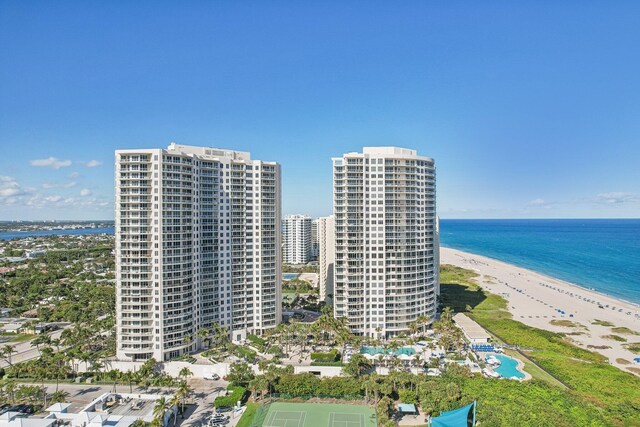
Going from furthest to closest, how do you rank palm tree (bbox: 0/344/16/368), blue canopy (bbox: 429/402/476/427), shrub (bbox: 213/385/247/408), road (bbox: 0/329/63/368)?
road (bbox: 0/329/63/368), palm tree (bbox: 0/344/16/368), shrub (bbox: 213/385/247/408), blue canopy (bbox: 429/402/476/427)

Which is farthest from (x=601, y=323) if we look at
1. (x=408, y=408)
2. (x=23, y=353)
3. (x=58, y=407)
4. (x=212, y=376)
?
(x=23, y=353)

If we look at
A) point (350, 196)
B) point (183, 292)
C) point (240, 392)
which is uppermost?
point (350, 196)

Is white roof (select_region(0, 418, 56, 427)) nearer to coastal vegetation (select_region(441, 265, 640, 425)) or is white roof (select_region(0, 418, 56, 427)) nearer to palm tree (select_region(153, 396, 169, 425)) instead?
palm tree (select_region(153, 396, 169, 425))

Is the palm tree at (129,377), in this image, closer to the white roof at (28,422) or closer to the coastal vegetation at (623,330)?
the white roof at (28,422)

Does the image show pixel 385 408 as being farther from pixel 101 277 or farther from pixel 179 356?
pixel 101 277

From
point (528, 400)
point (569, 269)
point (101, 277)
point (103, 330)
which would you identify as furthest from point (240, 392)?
point (569, 269)

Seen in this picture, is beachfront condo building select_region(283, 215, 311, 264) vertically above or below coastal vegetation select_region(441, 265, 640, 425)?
above

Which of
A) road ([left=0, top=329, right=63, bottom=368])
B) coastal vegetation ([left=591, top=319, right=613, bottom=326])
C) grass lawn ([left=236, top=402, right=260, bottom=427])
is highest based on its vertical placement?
road ([left=0, top=329, right=63, bottom=368])

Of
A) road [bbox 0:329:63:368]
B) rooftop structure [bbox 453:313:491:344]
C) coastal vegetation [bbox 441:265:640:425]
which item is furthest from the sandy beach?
road [bbox 0:329:63:368]
